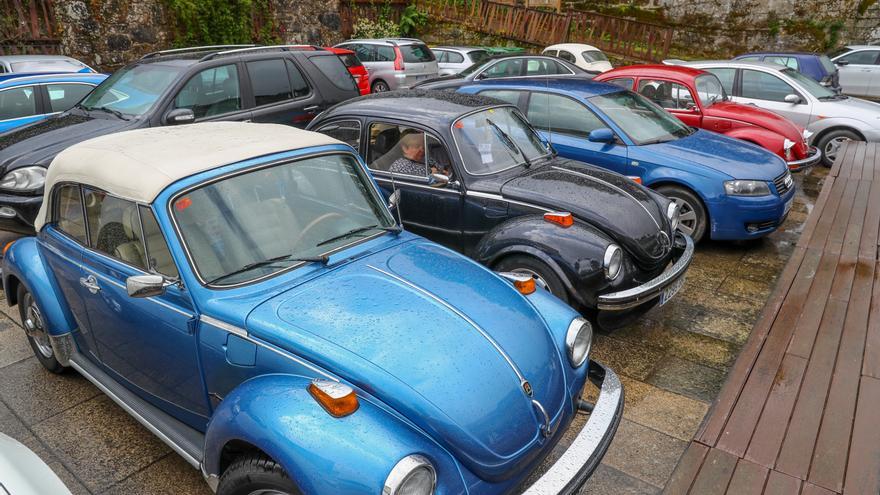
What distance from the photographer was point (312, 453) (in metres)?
2.27

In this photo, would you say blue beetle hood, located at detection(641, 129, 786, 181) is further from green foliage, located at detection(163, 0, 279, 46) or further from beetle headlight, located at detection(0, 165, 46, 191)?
green foliage, located at detection(163, 0, 279, 46)

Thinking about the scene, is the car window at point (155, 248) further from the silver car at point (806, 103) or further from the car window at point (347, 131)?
the silver car at point (806, 103)

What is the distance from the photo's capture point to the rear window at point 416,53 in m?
15.6

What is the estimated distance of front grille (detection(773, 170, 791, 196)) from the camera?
6.36 m

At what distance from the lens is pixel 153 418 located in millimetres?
3332

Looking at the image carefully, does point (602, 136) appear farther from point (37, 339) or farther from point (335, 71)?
point (37, 339)

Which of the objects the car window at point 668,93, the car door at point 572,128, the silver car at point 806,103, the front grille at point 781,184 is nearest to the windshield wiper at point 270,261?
the car door at point 572,128

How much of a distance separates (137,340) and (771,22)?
2376 cm

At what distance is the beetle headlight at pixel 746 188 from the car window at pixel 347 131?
3.86 meters

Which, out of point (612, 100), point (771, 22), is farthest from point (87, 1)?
point (771, 22)

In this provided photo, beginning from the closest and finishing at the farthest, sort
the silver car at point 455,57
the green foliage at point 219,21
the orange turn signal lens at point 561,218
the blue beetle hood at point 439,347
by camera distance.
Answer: the blue beetle hood at point 439,347
the orange turn signal lens at point 561,218
the silver car at point 455,57
the green foliage at point 219,21

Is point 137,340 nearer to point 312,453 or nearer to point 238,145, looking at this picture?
point 238,145

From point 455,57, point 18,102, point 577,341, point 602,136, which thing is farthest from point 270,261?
point 455,57

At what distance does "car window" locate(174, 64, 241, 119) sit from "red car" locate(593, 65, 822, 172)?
533cm
